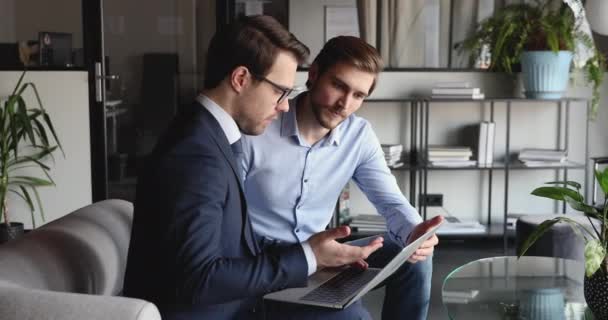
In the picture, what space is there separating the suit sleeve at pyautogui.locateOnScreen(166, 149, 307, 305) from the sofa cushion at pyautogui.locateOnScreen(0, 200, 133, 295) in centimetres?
38

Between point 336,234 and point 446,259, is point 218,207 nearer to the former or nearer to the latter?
point 336,234

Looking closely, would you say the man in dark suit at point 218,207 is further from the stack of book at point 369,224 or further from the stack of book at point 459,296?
the stack of book at point 369,224

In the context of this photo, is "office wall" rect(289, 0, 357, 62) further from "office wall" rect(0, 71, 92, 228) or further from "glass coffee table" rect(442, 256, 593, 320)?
"glass coffee table" rect(442, 256, 593, 320)

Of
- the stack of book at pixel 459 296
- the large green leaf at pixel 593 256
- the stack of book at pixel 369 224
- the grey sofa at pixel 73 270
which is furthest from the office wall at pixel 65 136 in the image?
the large green leaf at pixel 593 256

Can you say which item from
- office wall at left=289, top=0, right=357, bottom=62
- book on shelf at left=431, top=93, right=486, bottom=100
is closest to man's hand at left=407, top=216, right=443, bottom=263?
book on shelf at left=431, top=93, right=486, bottom=100

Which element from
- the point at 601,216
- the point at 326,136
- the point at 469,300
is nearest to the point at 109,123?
the point at 326,136

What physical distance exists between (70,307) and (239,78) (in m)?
0.61

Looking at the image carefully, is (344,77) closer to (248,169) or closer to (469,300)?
(248,169)

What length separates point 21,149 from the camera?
173 inches

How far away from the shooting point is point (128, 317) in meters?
1.22

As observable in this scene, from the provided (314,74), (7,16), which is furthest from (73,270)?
(7,16)

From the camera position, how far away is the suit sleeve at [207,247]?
1394 millimetres

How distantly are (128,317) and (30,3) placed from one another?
3.76 meters

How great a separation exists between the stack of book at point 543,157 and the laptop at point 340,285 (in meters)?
2.78
